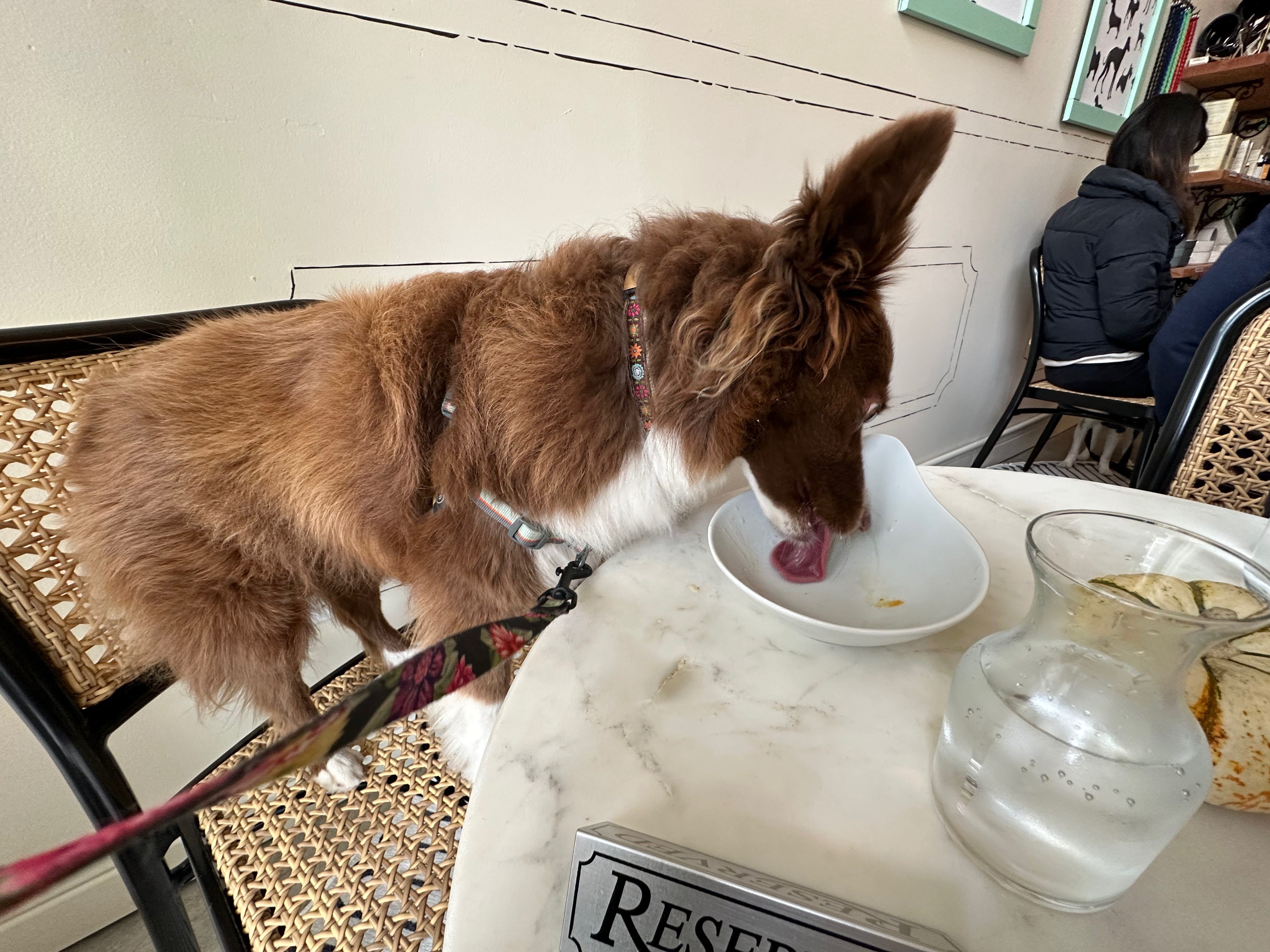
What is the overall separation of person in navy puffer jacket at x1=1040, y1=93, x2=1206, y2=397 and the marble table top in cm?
260

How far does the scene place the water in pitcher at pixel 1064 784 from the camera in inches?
14.2

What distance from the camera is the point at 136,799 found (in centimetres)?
78

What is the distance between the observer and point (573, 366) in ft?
2.63

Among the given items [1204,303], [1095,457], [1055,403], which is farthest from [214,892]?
[1095,457]

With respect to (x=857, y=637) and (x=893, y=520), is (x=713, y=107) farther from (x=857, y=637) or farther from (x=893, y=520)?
(x=857, y=637)

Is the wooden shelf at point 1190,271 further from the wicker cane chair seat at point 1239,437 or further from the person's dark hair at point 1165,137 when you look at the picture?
the wicker cane chair seat at point 1239,437

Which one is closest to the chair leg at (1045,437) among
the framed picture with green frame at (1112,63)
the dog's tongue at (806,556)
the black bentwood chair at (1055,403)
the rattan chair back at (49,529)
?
the black bentwood chair at (1055,403)

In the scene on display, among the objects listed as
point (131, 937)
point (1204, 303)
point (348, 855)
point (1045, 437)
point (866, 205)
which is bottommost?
point (131, 937)

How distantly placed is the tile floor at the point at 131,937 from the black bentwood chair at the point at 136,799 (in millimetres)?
766

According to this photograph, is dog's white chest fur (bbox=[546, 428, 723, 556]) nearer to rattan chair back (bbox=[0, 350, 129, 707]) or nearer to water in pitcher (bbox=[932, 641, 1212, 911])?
water in pitcher (bbox=[932, 641, 1212, 911])

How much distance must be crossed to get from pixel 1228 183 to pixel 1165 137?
1.49 metres

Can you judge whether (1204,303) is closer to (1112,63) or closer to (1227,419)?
(1227,419)

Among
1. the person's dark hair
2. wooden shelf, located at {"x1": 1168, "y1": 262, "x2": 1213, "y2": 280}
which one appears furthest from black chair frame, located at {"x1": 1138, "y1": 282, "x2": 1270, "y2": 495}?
wooden shelf, located at {"x1": 1168, "y1": 262, "x2": 1213, "y2": 280}

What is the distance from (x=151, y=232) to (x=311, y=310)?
0.38 meters
